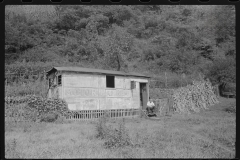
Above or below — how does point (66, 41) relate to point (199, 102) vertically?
above

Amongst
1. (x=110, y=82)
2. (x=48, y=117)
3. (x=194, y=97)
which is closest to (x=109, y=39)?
(x=110, y=82)

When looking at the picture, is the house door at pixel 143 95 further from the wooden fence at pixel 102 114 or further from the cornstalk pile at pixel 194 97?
the cornstalk pile at pixel 194 97

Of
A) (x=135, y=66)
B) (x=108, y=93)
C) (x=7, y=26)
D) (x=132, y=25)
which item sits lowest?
(x=108, y=93)

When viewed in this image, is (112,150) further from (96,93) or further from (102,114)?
(96,93)

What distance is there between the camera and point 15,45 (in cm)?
3136

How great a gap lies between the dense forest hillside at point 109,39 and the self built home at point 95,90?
10.5 metres

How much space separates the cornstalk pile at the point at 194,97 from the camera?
18.6 m

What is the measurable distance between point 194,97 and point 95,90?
33.9ft

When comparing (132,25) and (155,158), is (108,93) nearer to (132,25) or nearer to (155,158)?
(155,158)

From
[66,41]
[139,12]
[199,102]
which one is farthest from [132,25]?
[199,102]

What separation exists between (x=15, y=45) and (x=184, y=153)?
106ft

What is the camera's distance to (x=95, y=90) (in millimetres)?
15711

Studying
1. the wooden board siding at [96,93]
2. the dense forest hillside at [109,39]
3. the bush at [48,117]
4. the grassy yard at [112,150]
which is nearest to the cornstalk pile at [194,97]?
the wooden board siding at [96,93]

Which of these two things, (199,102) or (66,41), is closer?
(199,102)
